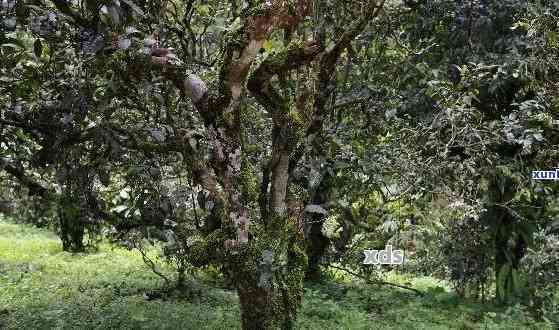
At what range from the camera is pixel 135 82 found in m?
4.07

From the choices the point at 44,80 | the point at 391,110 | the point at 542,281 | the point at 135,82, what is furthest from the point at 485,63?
the point at 44,80

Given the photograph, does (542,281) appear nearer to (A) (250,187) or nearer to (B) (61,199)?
(A) (250,187)

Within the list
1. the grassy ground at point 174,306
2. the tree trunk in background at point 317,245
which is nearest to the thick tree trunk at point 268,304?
the grassy ground at point 174,306

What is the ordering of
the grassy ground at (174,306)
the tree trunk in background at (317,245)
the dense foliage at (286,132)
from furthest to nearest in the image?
1. the tree trunk in background at (317,245)
2. the grassy ground at (174,306)
3. the dense foliage at (286,132)

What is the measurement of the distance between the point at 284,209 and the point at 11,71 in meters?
2.13

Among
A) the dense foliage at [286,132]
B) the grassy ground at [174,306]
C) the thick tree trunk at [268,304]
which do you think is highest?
the dense foliage at [286,132]

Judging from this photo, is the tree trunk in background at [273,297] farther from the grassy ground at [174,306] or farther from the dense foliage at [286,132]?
the grassy ground at [174,306]

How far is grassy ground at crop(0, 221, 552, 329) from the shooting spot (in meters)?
6.25

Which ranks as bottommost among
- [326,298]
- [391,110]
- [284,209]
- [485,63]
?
[326,298]

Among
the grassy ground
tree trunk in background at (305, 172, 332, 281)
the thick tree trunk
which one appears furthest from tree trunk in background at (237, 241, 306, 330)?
tree trunk in background at (305, 172, 332, 281)

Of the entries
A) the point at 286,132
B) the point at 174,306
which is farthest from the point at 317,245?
the point at 286,132

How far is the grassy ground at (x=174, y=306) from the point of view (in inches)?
246

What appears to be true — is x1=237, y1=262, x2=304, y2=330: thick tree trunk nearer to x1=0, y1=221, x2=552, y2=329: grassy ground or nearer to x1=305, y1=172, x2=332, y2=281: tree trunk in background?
x1=0, y1=221, x2=552, y2=329: grassy ground

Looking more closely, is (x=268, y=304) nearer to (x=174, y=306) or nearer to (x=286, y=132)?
(x=286, y=132)
